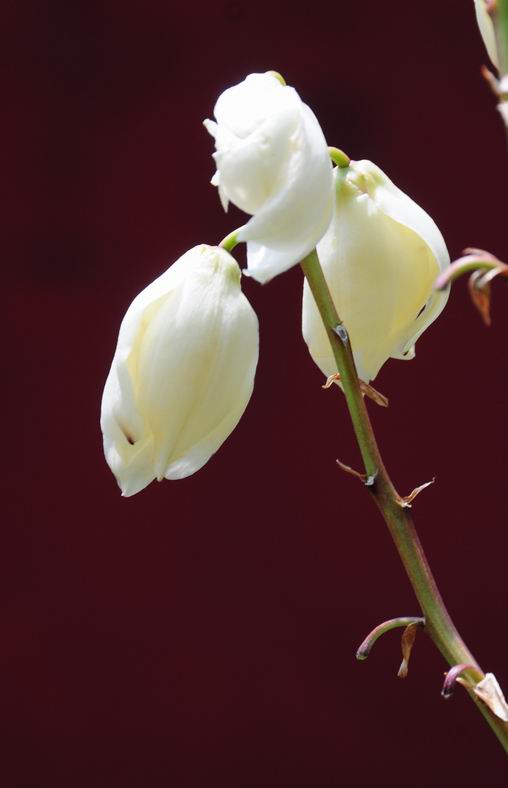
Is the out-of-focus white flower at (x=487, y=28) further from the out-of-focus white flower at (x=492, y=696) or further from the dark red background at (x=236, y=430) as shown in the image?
the dark red background at (x=236, y=430)

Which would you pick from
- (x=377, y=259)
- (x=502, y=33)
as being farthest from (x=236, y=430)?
(x=502, y=33)

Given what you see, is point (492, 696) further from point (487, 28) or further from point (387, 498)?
point (487, 28)

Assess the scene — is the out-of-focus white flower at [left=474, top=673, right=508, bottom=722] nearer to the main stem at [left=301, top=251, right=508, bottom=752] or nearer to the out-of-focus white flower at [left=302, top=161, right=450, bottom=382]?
the main stem at [left=301, top=251, right=508, bottom=752]

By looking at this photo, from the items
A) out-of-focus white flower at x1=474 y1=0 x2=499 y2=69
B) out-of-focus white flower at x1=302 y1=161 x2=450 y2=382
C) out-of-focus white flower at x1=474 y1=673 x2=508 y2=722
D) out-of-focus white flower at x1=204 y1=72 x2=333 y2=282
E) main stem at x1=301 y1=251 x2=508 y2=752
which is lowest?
out-of-focus white flower at x1=474 y1=673 x2=508 y2=722

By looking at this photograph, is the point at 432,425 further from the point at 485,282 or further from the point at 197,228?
the point at 485,282

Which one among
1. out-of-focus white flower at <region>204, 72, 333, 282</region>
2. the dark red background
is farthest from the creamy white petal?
the dark red background

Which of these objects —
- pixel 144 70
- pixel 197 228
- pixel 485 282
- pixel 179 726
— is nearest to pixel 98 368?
pixel 197 228
